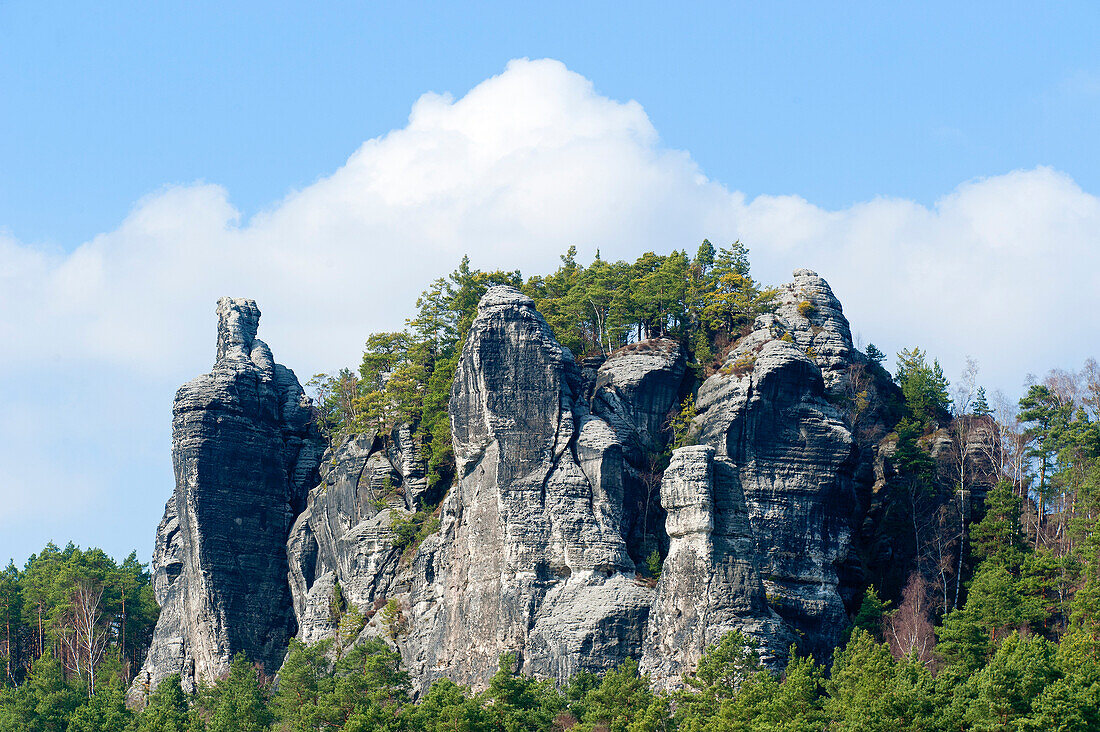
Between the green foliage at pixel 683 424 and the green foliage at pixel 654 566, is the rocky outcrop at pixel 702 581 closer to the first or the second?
the green foliage at pixel 654 566

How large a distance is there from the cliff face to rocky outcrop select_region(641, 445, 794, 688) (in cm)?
8

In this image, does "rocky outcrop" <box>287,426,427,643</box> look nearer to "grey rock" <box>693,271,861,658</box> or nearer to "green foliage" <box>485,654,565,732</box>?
"green foliage" <box>485,654,565,732</box>

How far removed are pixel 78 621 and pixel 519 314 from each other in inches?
1253

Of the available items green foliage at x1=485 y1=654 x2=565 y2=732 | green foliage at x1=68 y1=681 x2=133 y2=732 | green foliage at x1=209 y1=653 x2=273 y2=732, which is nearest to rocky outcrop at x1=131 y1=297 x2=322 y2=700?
green foliage at x1=68 y1=681 x2=133 y2=732

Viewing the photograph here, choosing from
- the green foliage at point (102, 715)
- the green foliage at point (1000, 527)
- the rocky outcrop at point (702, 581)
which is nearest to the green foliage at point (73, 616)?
the green foliage at point (102, 715)

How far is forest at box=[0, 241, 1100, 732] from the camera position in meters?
56.7

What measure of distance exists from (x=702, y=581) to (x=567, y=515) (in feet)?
22.5

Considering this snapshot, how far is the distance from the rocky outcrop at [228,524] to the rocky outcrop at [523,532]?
11626mm

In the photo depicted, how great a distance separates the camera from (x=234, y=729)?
6719 cm

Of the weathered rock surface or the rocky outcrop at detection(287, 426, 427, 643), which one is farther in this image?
the rocky outcrop at detection(287, 426, 427, 643)

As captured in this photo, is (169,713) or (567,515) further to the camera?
(169,713)

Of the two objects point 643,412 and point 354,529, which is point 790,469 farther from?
point 354,529

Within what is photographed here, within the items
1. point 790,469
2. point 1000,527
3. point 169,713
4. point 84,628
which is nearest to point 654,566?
point 790,469

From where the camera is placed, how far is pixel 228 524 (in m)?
82.9
